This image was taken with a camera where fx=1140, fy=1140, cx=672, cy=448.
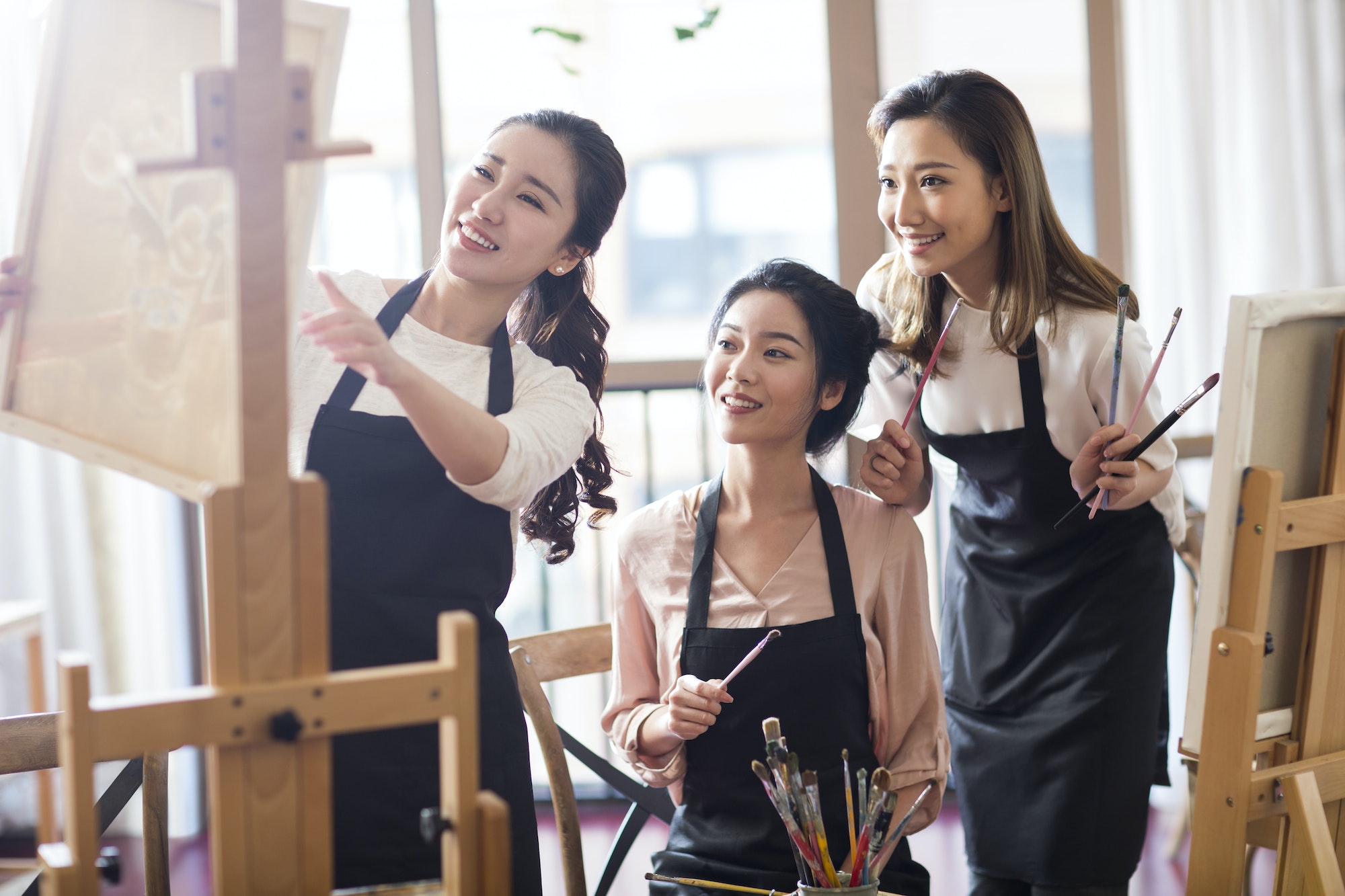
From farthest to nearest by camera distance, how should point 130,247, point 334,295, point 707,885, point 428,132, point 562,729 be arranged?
1. point 428,132
2. point 562,729
3. point 707,885
4. point 130,247
5. point 334,295

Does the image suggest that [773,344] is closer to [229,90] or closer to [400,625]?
[400,625]

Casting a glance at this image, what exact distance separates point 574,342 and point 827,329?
1.10 ft

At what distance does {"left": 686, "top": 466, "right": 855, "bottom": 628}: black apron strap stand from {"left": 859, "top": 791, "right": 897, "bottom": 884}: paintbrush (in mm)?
356

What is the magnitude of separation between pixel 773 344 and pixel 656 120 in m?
1.37

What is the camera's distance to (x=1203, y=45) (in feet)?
8.39

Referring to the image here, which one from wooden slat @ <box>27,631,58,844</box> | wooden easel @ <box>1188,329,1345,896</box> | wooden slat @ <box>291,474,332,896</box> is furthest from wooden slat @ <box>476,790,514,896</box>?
wooden slat @ <box>27,631,58,844</box>

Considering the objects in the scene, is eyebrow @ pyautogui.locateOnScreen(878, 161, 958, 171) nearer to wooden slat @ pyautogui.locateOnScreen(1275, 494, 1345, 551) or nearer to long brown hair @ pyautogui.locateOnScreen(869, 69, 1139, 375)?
long brown hair @ pyautogui.locateOnScreen(869, 69, 1139, 375)

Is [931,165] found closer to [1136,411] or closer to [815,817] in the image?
[1136,411]

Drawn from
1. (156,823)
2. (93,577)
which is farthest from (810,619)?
(93,577)

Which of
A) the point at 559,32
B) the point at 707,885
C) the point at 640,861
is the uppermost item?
the point at 559,32

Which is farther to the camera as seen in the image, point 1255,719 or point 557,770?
point 557,770

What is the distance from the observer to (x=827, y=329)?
150cm

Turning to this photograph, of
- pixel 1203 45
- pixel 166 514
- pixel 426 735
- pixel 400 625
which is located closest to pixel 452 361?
pixel 400 625

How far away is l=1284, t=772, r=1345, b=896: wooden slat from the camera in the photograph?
3.84 feet
